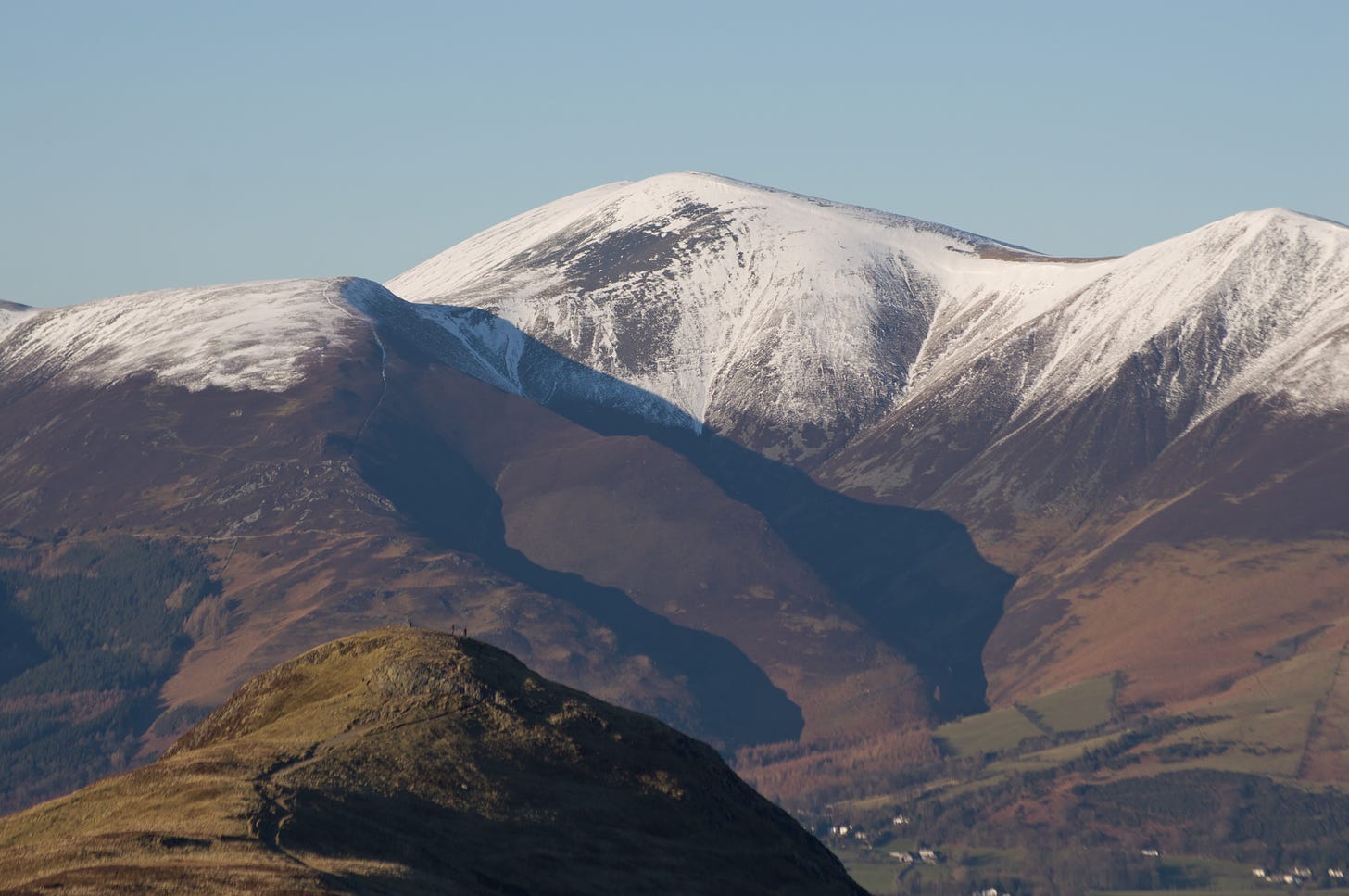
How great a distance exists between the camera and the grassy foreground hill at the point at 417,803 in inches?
3378

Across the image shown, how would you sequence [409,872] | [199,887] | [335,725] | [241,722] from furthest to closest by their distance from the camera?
[241,722], [335,725], [409,872], [199,887]

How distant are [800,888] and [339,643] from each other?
3340 centimetres

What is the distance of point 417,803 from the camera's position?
336 feet

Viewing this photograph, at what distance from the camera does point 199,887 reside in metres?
79.3

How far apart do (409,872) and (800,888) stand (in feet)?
101

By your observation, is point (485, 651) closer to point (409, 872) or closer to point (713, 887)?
point (713, 887)

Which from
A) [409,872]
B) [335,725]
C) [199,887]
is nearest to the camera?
[199,887]

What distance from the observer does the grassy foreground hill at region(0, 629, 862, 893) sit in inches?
3378

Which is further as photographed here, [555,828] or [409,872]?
[555,828]

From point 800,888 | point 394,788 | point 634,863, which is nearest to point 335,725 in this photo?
point 394,788

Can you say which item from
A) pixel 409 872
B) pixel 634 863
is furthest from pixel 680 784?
pixel 409 872

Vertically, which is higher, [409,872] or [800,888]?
[409,872]

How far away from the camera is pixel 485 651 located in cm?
12612

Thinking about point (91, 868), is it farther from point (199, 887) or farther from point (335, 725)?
point (335, 725)
